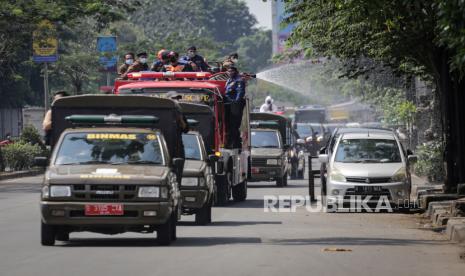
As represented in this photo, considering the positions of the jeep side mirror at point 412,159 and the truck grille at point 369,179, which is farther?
the jeep side mirror at point 412,159

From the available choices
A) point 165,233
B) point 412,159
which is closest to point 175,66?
point 412,159

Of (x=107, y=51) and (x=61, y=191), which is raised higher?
(x=107, y=51)

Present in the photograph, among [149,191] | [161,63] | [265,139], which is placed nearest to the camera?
[149,191]

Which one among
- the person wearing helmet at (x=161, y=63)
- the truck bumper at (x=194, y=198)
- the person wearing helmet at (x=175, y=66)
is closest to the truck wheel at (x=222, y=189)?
the person wearing helmet at (x=175, y=66)

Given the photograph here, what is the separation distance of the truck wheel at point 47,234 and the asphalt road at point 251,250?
124mm

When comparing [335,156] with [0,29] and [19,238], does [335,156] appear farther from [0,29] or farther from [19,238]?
[0,29]

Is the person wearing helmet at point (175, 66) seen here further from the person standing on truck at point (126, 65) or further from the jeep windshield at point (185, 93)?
the person standing on truck at point (126, 65)

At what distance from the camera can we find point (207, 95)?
28078 mm

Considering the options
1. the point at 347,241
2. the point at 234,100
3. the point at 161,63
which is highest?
the point at 161,63

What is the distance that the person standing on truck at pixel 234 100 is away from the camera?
94.7ft

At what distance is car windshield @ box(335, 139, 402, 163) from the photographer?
2730 cm

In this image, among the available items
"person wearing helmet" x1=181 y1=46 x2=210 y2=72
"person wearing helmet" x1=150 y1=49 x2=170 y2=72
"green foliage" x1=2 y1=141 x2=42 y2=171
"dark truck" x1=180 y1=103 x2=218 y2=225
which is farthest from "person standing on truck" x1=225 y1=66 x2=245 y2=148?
"green foliage" x1=2 y1=141 x2=42 y2=171

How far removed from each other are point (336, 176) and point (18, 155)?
79.4 ft

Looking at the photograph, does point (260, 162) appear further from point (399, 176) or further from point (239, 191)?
point (399, 176)
